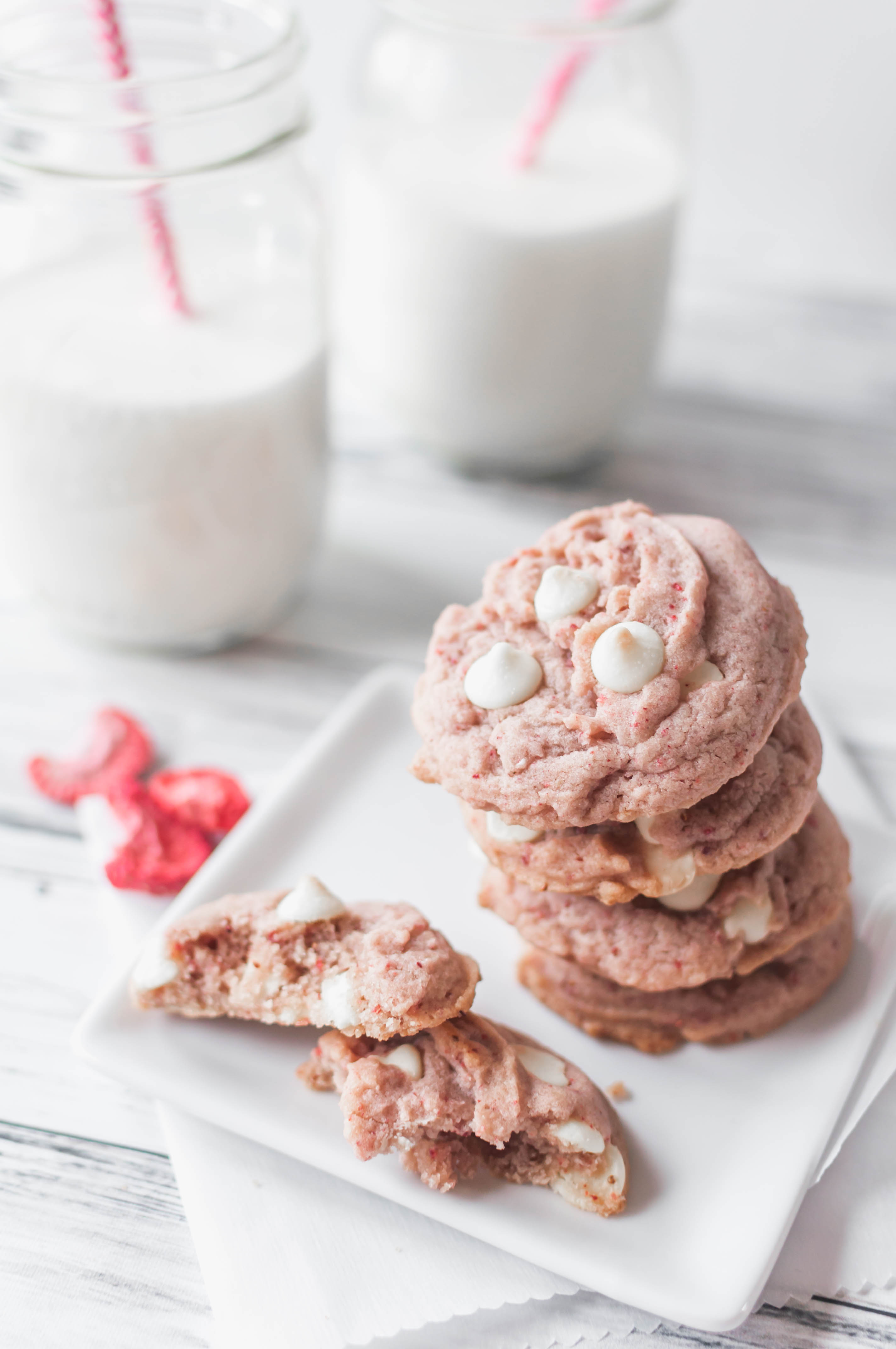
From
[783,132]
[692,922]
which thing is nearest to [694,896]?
[692,922]

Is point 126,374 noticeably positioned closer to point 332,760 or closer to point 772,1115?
point 332,760

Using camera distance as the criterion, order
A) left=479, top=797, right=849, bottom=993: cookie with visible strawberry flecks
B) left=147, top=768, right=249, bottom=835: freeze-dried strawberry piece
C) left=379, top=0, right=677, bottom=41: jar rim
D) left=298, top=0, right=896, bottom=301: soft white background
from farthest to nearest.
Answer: left=298, top=0, right=896, bottom=301: soft white background, left=379, top=0, right=677, bottom=41: jar rim, left=147, top=768, right=249, bottom=835: freeze-dried strawberry piece, left=479, top=797, right=849, bottom=993: cookie with visible strawberry flecks

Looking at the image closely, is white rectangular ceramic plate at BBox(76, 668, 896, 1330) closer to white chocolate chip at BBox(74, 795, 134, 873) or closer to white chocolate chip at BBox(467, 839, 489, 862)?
white chocolate chip at BBox(467, 839, 489, 862)

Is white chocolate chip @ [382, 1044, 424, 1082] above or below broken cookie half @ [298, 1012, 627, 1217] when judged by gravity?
above

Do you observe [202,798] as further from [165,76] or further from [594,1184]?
[165,76]

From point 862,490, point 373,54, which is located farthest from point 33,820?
point 862,490

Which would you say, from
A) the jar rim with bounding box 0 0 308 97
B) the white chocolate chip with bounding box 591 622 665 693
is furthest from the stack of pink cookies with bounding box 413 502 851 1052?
the jar rim with bounding box 0 0 308 97

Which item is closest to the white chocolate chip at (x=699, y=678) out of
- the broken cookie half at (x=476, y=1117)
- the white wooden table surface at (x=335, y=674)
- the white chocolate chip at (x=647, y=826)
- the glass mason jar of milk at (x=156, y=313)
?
the white chocolate chip at (x=647, y=826)
